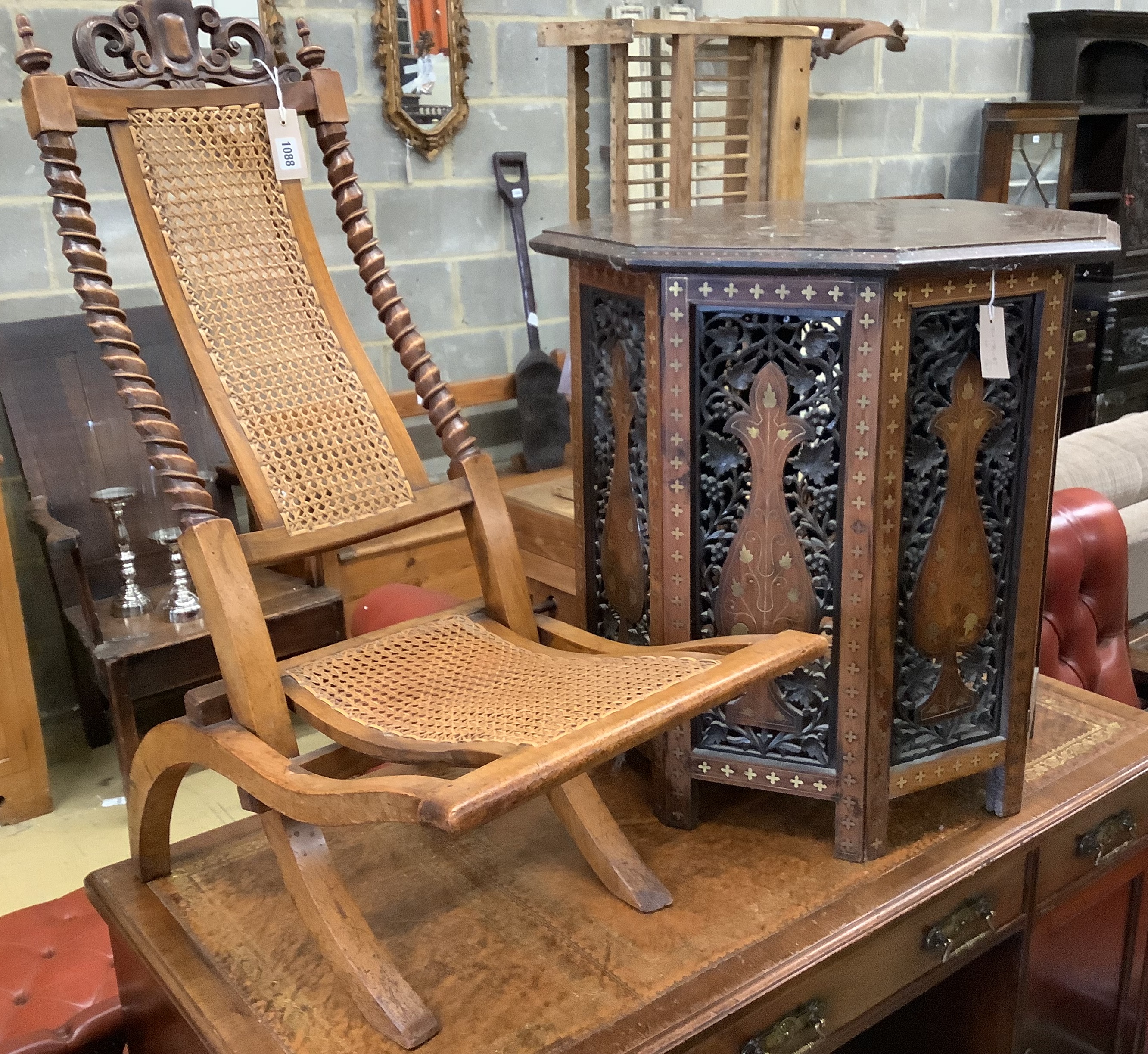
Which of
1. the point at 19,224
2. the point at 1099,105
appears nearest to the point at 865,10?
the point at 1099,105

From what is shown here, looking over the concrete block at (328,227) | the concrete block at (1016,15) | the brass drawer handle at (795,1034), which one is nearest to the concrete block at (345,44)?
the concrete block at (328,227)

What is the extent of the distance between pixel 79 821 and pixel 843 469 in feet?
6.57

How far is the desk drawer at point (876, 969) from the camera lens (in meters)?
1.13

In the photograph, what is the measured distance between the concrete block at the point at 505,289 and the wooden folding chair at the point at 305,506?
1.96 meters

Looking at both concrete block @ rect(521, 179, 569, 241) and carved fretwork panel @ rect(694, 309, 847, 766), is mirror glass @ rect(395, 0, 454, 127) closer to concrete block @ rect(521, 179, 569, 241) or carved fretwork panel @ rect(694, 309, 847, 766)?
concrete block @ rect(521, 179, 569, 241)

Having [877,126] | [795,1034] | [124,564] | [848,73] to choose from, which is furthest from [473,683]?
[877,126]

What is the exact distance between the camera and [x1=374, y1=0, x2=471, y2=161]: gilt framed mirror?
298 cm

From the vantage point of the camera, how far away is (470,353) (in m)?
3.40

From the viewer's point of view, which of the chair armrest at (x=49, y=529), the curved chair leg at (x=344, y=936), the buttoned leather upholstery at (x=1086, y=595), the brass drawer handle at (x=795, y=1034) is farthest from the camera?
the chair armrest at (x=49, y=529)

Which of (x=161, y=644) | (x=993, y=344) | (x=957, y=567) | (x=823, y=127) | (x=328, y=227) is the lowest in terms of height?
(x=161, y=644)

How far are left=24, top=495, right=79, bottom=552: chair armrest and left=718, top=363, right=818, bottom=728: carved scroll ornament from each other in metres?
1.46

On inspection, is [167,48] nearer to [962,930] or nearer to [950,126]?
[962,930]

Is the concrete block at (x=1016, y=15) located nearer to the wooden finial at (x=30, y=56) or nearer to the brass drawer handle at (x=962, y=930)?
the brass drawer handle at (x=962, y=930)

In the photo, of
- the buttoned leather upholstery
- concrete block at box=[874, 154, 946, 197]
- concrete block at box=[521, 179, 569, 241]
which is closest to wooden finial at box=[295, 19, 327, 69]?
the buttoned leather upholstery
